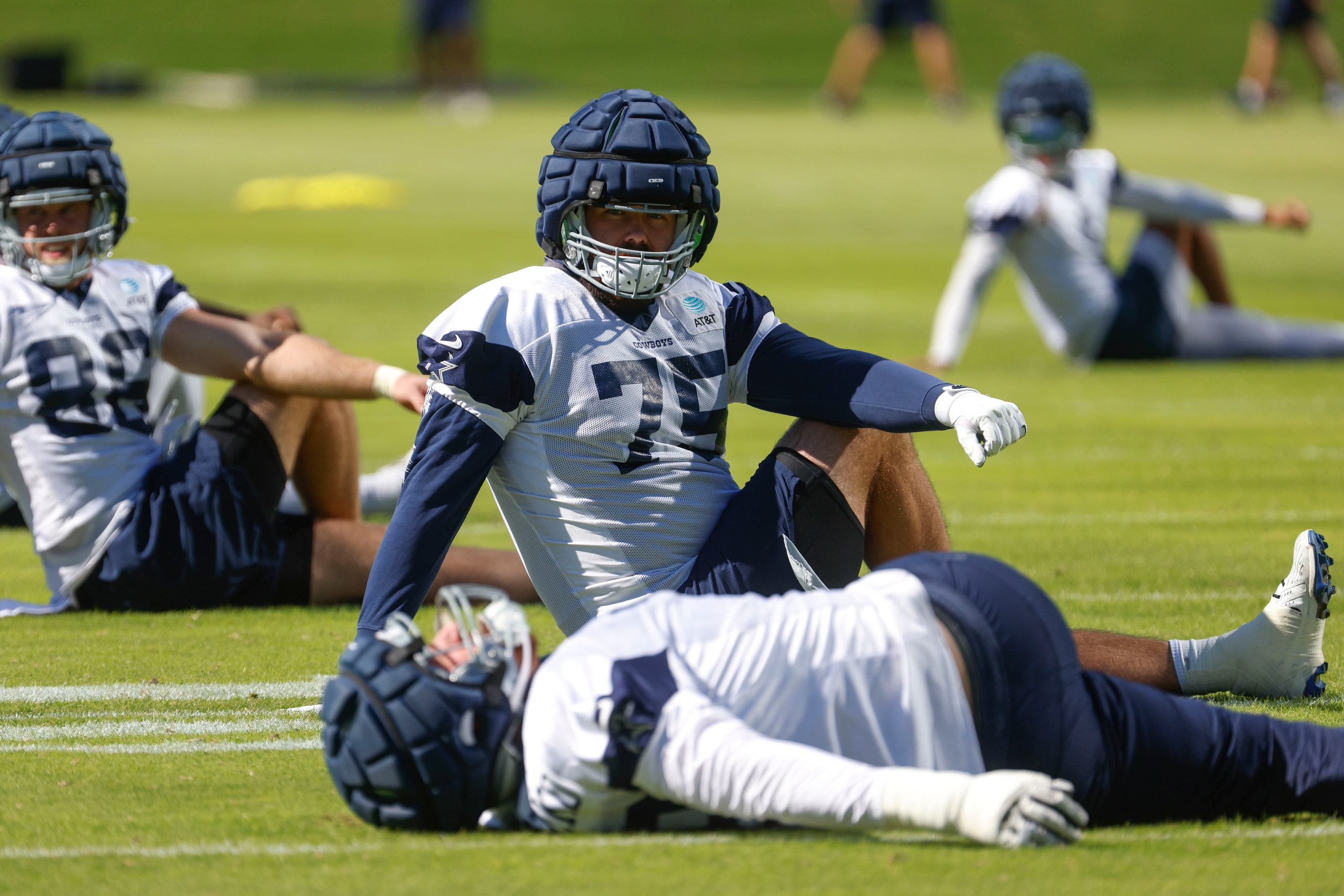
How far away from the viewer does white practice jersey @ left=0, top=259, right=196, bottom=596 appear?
5301 millimetres

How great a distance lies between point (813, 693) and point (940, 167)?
17.6 m

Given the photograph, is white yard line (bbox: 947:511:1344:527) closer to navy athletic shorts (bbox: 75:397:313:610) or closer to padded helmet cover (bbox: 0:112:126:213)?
navy athletic shorts (bbox: 75:397:313:610)

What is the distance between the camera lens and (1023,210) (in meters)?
9.81

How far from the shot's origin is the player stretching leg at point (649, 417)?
3.91 metres

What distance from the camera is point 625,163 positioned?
397cm

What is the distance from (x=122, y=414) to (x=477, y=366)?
206cm

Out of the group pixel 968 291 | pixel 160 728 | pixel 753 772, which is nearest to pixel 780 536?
pixel 753 772

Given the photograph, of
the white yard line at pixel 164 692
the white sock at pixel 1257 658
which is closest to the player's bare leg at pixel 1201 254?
the white sock at pixel 1257 658

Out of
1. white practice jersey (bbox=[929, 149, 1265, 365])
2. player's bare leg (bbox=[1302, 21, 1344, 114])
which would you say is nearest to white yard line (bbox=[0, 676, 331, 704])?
white practice jersey (bbox=[929, 149, 1265, 365])

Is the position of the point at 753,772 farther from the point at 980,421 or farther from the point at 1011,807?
the point at 980,421

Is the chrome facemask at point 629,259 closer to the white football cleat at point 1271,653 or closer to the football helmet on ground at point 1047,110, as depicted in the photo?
the white football cleat at point 1271,653

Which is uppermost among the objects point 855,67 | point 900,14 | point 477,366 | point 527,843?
point 477,366

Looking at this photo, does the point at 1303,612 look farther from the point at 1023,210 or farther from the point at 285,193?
the point at 285,193

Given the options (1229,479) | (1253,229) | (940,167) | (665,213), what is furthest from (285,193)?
(665,213)
